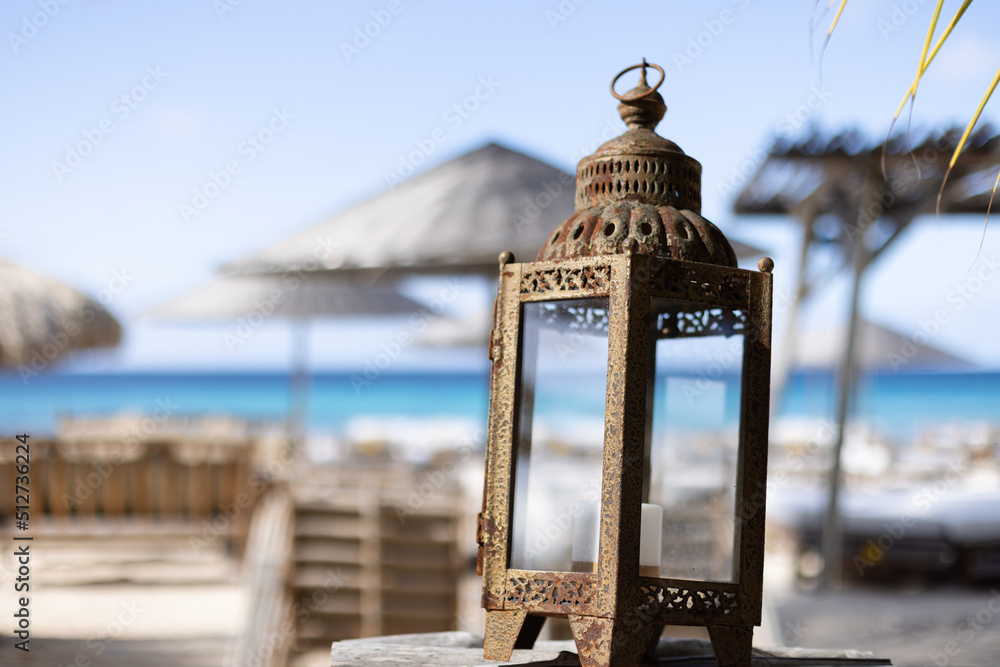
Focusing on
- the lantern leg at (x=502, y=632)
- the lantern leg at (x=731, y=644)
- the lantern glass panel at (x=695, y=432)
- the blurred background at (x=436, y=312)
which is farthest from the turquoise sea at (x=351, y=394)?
the lantern leg at (x=731, y=644)

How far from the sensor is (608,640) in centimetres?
149

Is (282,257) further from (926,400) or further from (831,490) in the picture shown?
(926,400)

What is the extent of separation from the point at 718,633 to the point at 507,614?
38 cm

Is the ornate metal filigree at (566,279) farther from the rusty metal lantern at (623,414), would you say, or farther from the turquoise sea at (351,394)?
the turquoise sea at (351,394)

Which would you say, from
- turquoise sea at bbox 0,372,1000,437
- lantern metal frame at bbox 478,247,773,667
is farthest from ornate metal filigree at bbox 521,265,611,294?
turquoise sea at bbox 0,372,1000,437

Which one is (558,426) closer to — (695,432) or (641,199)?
(695,432)

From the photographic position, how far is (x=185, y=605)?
6.65m

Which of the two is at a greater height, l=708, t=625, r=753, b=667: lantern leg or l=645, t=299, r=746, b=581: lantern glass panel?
l=645, t=299, r=746, b=581: lantern glass panel

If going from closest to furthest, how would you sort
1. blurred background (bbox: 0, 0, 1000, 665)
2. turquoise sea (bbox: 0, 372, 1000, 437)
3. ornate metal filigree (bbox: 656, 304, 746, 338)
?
ornate metal filigree (bbox: 656, 304, 746, 338) < blurred background (bbox: 0, 0, 1000, 665) < turquoise sea (bbox: 0, 372, 1000, 437)

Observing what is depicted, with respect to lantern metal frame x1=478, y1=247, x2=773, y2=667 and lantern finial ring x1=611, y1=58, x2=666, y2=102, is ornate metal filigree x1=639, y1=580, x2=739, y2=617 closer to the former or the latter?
lantern metal frame x1=478, y1=247, x2=773, y2=667

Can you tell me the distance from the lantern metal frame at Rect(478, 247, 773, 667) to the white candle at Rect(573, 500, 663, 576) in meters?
0.08

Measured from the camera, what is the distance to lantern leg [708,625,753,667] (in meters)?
1.60

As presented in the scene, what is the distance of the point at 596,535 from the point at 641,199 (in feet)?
2.12

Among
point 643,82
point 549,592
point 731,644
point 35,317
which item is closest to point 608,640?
point 549,592
